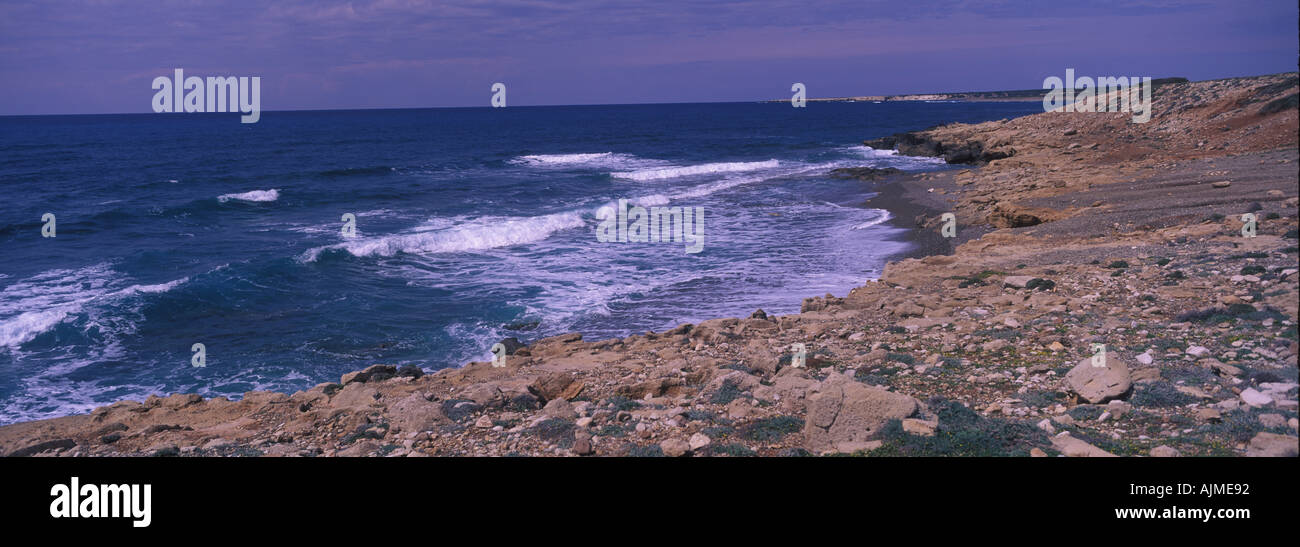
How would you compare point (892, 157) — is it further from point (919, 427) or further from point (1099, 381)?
point (919, 427)

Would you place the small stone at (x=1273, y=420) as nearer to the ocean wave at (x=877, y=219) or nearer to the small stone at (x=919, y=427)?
the small stone at (x=919, y=427)

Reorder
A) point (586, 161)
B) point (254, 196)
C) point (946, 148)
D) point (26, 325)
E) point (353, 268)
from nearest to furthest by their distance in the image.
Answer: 1. point (26, 325)
2. point (353, 268)
3. point (254, 196)
4. point (946, 148)
5. point (586, 161)

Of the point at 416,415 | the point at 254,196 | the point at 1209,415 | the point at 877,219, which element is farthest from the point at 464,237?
the point at 1209,415

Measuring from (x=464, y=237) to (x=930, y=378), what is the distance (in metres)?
18.6

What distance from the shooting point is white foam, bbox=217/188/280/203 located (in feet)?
108

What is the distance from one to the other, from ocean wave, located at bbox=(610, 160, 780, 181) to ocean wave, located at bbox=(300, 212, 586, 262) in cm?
1645

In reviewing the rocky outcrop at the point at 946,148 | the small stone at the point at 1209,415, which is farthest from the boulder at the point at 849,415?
the rocky outcrop at the point at 946,148

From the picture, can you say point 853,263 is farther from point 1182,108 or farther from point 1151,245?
point 1182,108

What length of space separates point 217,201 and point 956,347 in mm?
32658

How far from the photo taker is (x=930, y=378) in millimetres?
7508

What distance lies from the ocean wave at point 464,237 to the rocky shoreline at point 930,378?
37.0 feet

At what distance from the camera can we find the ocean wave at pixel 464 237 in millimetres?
21828

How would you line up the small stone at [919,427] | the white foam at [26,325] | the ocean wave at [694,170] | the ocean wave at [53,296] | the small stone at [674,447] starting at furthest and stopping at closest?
the ocean wave at [694,170] → the ocean wave at [53,296] → the white foam at [26,325] → the small stone at [674,447] → the small stone at [919,427]

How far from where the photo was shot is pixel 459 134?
9156 cm
